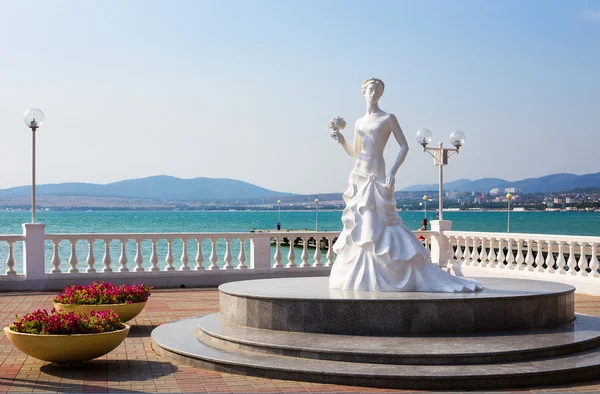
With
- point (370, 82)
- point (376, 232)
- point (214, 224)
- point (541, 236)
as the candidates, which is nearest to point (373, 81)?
point (370, 82)

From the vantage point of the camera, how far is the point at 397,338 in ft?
29.3

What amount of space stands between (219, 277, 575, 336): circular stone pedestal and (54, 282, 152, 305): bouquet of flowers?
81.3 inches

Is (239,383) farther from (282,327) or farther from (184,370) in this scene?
(282,327)

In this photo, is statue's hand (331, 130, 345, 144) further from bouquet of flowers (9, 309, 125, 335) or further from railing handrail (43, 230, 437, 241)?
railing handrail (43, 230, 437, 241)

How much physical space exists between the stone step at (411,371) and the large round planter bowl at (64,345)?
0.98 m

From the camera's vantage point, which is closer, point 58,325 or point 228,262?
point 58,325

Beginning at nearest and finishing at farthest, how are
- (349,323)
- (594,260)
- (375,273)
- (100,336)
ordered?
(100,336) < (349,323) < (375,273) < (594,260)

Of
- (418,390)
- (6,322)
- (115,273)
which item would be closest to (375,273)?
(418,390)

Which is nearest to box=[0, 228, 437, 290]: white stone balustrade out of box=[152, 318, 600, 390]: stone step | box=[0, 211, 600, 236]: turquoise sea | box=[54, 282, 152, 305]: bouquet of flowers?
box=[54, 282, 152, 305]: bouquet of flowers

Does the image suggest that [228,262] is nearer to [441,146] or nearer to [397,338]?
[441,146]

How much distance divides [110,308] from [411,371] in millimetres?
4948

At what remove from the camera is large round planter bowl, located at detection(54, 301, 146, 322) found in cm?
1082

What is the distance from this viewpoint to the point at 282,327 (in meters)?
9.38

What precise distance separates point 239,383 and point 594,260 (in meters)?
9.78
